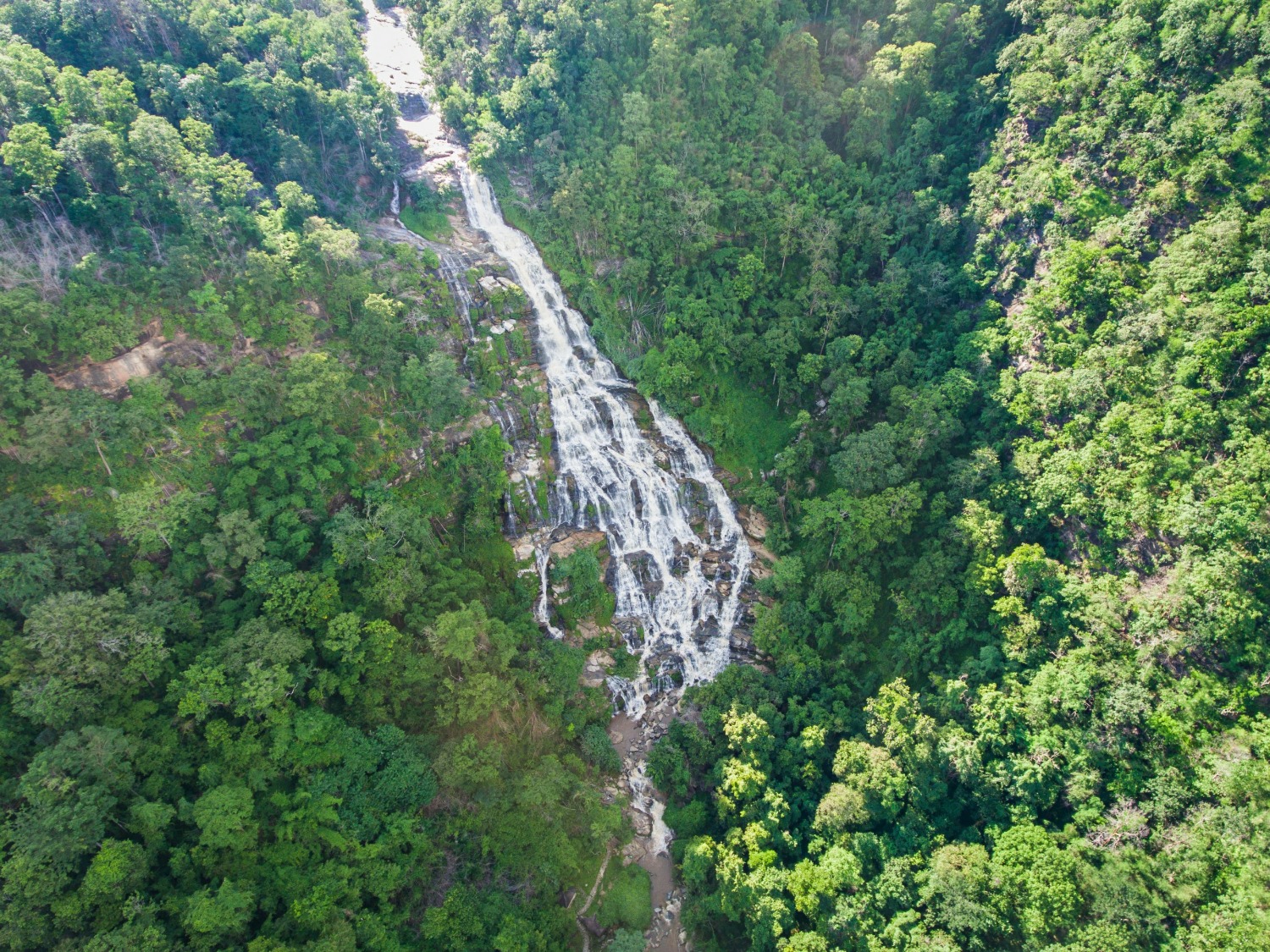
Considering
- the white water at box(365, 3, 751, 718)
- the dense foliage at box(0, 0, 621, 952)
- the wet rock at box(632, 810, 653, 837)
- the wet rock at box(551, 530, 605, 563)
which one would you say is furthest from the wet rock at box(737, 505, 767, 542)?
the wet rock at box(632, 810, 653, 837)

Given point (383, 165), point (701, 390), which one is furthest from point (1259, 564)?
point (383, 165)

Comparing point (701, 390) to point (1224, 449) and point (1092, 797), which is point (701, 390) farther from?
point (1092, 797)

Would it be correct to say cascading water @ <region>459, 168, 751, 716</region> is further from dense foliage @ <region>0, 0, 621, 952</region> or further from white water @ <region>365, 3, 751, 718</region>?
dense foliage @ <region>0, 0, 621, 952</region>

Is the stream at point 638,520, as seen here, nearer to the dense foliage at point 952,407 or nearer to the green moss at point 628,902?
the dense foliage at point 952,407

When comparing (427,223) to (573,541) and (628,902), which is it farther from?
(628,902)

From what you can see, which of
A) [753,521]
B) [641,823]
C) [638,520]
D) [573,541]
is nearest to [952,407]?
[753,521]

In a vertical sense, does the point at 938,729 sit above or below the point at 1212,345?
below
